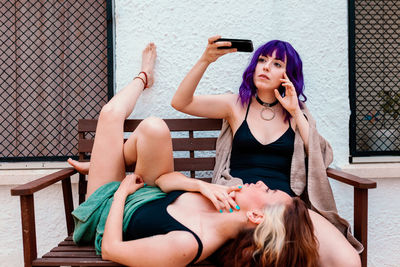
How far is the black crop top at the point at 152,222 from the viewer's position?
5.79 ft

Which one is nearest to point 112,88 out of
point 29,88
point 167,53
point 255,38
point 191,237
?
point 167,53

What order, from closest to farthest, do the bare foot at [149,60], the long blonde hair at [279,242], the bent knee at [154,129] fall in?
the long blonde hair at [279,242], the bent knee at [154,129], the bare foot at [149,60]

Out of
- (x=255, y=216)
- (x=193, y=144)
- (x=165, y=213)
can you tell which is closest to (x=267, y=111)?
(x=193, y=144)

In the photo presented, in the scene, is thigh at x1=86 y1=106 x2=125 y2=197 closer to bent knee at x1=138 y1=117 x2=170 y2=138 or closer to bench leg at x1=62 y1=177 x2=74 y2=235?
bent knee at x1=138 y1=117 x2=170 y2=138

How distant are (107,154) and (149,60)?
0.91 meters

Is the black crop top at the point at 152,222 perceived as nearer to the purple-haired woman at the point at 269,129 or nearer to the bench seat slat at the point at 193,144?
the purple-haired woman at the point at 269,129

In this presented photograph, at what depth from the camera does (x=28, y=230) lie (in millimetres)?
1841

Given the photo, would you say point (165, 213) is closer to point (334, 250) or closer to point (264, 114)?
point (334, 250)

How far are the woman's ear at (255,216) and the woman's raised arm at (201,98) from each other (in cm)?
96

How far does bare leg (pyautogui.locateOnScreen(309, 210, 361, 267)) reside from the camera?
1789mm

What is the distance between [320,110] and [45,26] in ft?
7.73

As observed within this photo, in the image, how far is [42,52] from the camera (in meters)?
2.90

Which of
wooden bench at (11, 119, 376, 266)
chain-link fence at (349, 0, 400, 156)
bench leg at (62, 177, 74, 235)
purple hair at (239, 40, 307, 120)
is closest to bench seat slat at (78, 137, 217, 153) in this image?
wooden bench at (11, 119, 376, 266)

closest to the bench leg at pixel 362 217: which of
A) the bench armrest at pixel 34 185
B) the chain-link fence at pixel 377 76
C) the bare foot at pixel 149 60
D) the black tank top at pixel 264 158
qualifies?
the black tank top at pixel 264 158
